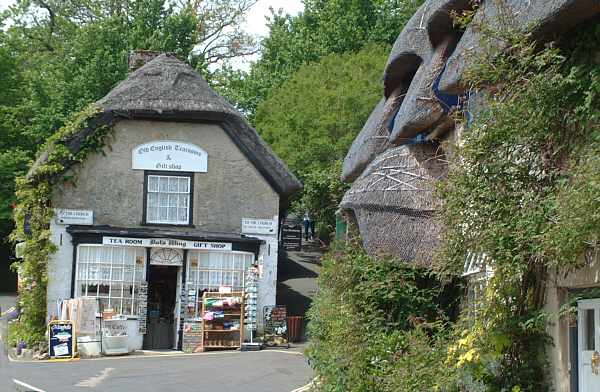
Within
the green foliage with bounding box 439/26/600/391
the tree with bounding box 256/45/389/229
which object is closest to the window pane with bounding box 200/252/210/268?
the tree with bounding box 256/45/389/229

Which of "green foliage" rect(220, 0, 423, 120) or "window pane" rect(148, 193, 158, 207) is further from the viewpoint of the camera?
"green foliage" rect(220, 0, 423, 120)

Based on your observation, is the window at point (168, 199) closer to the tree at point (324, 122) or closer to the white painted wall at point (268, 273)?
the white painted wall at point (268, 273)

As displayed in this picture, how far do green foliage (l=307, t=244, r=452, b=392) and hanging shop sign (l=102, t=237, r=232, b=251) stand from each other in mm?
11047

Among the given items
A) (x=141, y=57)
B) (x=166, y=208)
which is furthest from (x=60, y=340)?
(x=141, y=57)

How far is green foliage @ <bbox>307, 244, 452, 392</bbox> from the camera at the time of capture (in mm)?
11336

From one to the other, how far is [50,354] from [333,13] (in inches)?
919

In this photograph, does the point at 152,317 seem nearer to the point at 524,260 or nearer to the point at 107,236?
the point at 107,236

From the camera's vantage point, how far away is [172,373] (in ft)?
61.7

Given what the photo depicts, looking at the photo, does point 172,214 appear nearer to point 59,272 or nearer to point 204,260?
point 204,260

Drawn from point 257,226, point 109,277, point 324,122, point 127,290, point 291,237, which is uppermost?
point 324,122

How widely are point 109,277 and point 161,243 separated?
1.63 metres

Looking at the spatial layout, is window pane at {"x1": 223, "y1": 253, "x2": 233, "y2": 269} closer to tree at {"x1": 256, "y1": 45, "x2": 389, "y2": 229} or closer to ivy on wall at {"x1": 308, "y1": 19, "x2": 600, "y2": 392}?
tree at {"x1": 256, "y1": 45, "x2": 389, "y2": 229}

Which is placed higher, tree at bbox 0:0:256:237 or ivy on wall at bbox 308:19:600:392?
tree at bbox 0:0:256:237

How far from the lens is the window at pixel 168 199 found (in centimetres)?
2519
